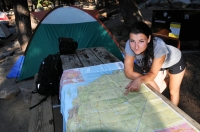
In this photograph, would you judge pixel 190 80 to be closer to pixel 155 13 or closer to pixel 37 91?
pixel 155 13

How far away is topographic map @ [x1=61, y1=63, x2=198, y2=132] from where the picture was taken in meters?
1.28

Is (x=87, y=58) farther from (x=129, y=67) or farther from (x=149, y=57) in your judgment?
(x=149, y=57)

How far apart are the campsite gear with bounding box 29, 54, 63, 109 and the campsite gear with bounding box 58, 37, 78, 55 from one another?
244mm

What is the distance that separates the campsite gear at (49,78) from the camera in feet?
8.61

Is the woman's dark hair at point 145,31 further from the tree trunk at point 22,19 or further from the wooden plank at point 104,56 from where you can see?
the tree trunk at point 22,19

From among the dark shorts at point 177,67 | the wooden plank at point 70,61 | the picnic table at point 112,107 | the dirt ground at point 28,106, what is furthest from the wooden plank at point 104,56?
the dirt ground at point 28,106

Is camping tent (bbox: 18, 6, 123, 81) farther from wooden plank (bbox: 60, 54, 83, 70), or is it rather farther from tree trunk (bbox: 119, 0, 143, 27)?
tree trunk (bbox: 119, 0, 143, 27)

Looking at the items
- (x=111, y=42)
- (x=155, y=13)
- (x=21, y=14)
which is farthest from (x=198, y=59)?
(x=21, y=14)

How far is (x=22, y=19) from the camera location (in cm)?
560

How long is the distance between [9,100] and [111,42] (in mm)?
2494

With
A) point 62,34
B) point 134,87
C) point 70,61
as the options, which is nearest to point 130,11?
point 62,34

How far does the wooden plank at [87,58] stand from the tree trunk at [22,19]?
3165mm

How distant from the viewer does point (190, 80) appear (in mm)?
3455

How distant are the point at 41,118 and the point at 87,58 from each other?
1.23 metres
